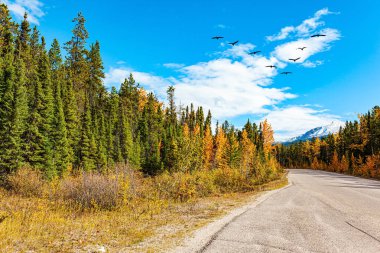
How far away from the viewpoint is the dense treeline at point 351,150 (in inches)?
2139

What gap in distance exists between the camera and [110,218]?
10672mm

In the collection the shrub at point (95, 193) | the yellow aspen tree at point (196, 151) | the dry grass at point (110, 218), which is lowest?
the dry grass at point (110, 218)

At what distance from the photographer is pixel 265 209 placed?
481 inches

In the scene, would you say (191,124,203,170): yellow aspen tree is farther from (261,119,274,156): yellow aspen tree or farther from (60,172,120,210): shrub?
(261,119,274,156): yellow aspen tree

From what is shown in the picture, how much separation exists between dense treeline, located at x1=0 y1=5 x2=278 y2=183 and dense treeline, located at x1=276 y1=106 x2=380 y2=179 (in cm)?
2023

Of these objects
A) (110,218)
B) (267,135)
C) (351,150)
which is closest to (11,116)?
(110,218)

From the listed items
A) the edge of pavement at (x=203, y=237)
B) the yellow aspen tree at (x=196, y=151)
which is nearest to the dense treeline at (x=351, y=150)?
the yellow aspen tree at (x=196, y=151)

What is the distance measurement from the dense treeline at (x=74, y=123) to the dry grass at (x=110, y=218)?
141 inches

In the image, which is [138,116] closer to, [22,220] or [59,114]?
[59,114]

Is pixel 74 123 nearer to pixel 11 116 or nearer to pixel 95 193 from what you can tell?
pixel 11 116

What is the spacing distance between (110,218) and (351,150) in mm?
86412

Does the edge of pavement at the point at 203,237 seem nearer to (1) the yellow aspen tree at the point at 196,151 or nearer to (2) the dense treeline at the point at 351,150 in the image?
(1) the yellow aspen tree at the point at 196,151

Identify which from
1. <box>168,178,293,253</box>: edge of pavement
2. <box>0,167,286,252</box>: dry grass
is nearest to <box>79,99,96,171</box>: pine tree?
<box>0,167,286,252</box>: dry grass

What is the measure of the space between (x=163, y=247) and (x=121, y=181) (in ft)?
23.2
